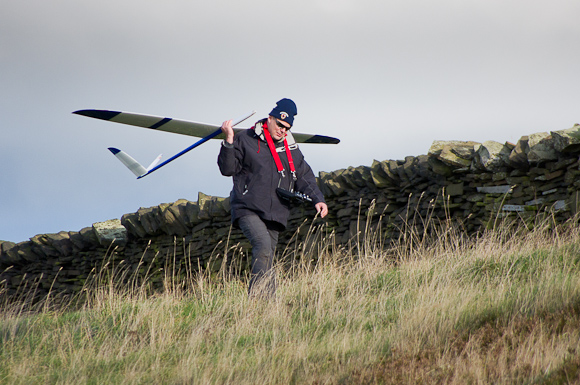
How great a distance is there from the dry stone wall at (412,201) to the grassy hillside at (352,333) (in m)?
1.03

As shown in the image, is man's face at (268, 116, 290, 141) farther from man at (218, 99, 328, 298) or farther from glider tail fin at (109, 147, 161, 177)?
glider tail fin at (109, 147, 161, 177)

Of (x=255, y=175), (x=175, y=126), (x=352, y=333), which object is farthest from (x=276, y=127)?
(x=175, y=126)

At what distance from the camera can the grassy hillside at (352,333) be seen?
3111 millimetres

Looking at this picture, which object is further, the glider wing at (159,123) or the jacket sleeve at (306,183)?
the glider wing at (159,123)

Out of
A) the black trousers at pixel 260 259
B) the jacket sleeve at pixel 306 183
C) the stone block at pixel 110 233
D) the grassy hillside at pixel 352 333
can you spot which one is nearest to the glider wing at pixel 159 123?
the jacket sleeve at pixel 306 183

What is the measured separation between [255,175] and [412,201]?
10.9 feet

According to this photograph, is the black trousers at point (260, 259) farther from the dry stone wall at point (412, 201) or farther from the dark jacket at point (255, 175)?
the dry stone wall at point (412, 201)

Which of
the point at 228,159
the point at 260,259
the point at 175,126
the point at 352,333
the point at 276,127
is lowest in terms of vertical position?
the point at 352,333

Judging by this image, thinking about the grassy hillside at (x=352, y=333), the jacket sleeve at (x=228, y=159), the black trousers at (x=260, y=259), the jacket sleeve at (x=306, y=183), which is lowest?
the grassy hillside at (x=352, y=333)

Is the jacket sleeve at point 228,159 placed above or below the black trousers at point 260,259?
above

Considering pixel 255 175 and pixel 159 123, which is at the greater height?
pixel 159 123

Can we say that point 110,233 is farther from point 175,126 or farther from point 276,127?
point 276,127

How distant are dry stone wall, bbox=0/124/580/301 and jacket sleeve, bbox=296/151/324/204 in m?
0.99

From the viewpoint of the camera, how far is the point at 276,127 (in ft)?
15.9
